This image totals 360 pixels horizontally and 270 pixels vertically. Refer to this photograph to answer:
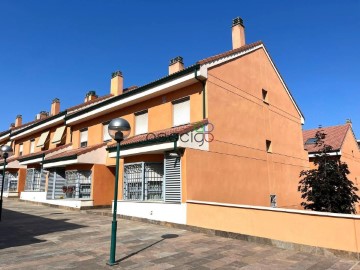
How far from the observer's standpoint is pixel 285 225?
796cm

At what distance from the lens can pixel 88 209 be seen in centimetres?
1644

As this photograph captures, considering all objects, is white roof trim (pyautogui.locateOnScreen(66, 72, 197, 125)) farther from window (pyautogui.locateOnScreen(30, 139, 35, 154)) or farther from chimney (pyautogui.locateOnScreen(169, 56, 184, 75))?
window (pyautogui.locateOnScreen(30, 139, 35, 154))

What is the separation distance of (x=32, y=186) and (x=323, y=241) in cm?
2252

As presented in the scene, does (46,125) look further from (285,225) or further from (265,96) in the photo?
(285,225)

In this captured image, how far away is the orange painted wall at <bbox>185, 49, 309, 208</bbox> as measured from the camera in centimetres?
1232

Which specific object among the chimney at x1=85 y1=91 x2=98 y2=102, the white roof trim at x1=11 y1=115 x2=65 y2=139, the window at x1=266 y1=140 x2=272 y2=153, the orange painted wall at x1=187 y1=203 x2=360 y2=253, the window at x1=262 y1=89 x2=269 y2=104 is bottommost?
the orange painted wall at x1=187 y1=203 x2=360 y2=253

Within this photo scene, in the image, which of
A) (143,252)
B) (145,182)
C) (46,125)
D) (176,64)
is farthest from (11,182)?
(143,252)

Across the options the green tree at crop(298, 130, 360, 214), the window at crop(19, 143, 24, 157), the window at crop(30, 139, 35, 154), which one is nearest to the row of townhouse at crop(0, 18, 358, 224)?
the green tree at crop(298, 130, 360, 214)

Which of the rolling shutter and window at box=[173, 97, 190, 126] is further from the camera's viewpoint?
window at box=[173, 97, 190, 126]

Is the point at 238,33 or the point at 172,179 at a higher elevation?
the point at 238,33

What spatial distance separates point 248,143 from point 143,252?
9.47 m

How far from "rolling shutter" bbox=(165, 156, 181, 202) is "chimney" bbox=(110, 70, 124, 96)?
11.5 m

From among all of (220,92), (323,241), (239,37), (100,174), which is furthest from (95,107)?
(323,241)

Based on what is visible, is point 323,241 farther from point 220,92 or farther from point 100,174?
point 100,174
